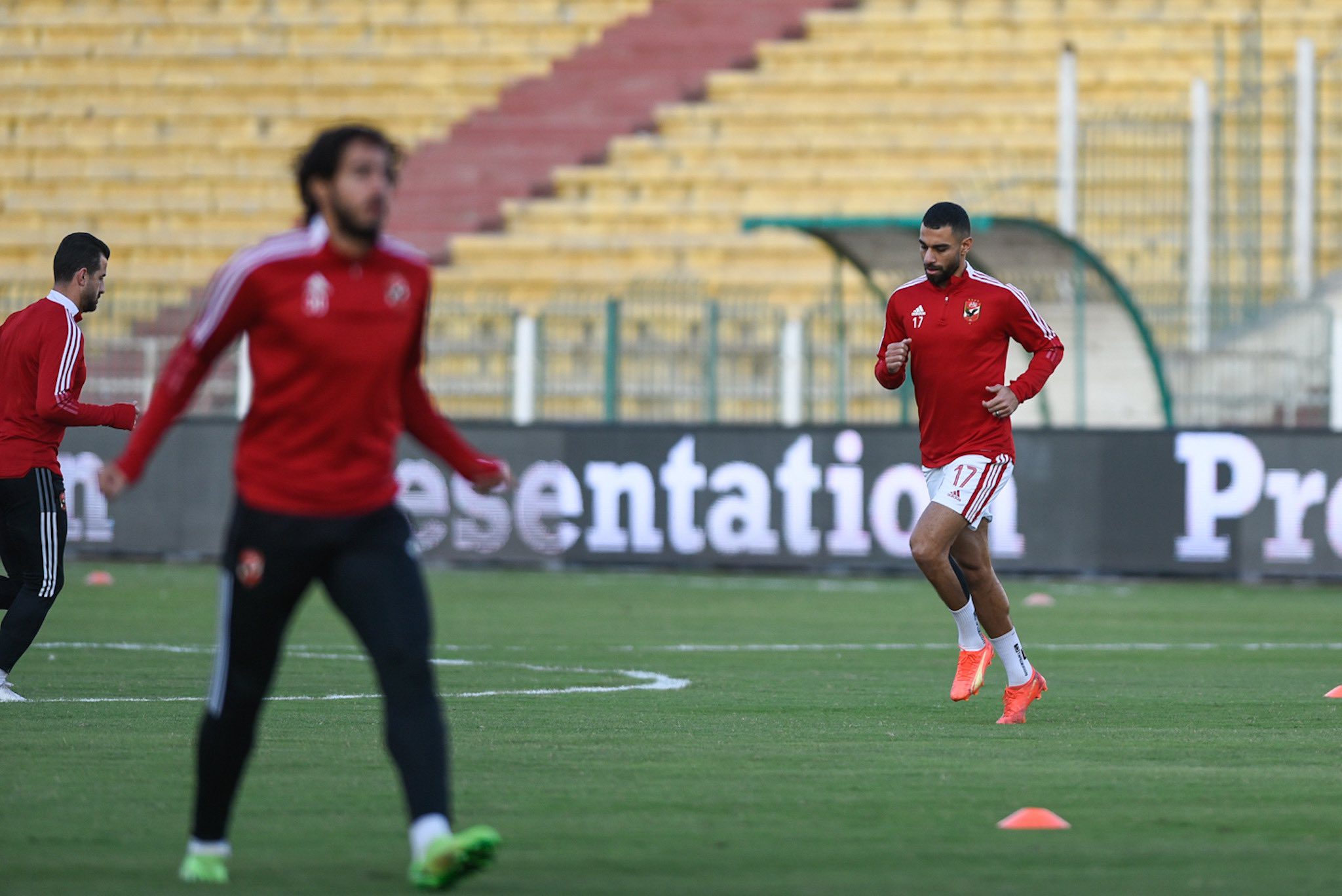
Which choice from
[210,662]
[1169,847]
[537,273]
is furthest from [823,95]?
[1169,847]

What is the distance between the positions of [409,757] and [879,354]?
513cm

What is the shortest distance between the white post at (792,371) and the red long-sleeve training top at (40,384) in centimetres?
1169

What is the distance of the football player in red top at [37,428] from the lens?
32.5ft

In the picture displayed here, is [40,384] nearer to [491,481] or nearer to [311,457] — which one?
[491,481]

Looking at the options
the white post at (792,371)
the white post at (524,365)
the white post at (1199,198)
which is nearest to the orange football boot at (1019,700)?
the white post at (792,371)

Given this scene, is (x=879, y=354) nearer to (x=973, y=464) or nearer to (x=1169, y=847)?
(x=973, y=464)

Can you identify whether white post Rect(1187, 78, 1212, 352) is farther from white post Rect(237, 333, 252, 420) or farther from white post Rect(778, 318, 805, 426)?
white post Rect(237, 333, 252, 420)

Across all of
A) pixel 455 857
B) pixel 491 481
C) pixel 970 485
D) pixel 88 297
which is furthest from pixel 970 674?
pixel 455 857

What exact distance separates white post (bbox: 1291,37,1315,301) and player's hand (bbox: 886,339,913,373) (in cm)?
1542

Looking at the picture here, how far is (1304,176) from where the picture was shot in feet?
82.1

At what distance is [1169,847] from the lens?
21.3 ft

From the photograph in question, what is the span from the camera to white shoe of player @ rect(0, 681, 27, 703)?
10.1m

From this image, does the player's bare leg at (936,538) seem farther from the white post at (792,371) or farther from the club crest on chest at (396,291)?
the white post at (792,371)

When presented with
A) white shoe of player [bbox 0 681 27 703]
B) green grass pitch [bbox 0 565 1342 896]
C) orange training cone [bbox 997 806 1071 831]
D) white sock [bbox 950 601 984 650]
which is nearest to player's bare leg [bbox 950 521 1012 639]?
white sock [bbox 950 601 984 650]
